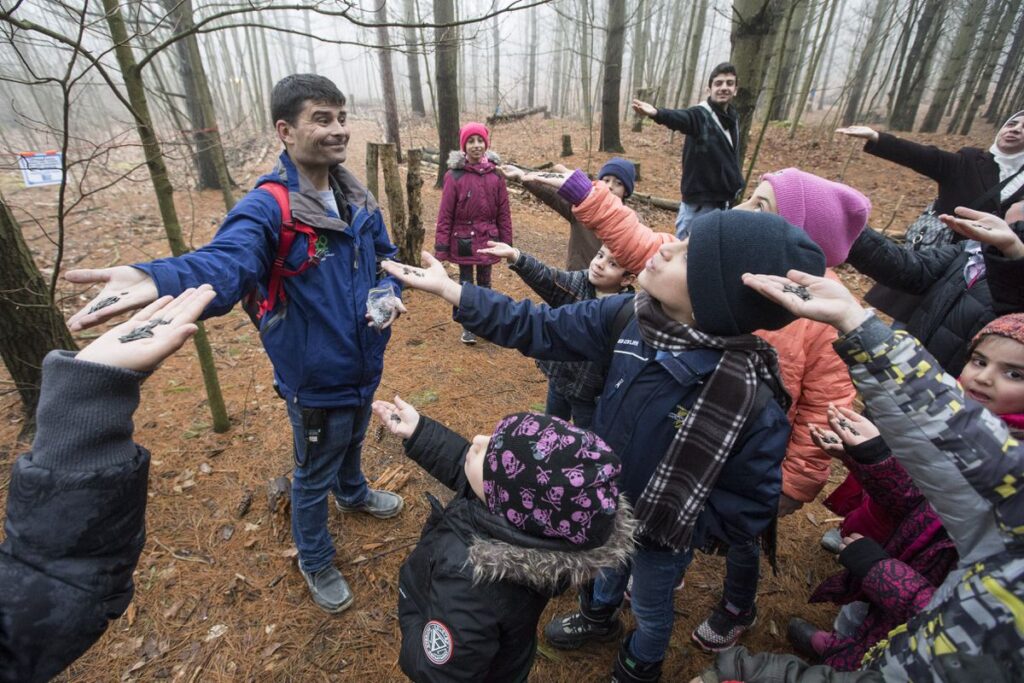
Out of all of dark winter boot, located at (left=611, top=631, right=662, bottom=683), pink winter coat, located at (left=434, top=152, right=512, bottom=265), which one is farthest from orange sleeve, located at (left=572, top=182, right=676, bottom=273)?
pink winter coat, located at (left=434, top=152, right=512, bottom=265)

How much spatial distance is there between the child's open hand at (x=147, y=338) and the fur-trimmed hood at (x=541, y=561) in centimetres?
98

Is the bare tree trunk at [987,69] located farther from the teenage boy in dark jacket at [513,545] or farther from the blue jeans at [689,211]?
the teenage boy in dark jacket at [513,545]

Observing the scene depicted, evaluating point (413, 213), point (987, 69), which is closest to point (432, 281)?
point (413, 213)

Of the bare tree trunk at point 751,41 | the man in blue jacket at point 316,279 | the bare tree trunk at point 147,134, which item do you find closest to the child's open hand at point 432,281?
the man in blue jacket at point 316,279

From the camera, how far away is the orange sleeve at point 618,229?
2545 millimetres

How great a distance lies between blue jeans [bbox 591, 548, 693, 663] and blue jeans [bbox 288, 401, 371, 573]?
4.60 ft

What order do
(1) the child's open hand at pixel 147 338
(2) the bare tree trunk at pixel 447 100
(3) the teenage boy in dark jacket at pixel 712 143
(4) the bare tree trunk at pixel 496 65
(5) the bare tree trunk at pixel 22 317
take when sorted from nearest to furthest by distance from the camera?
(1) the child's open hand at pixel 147 338, (5) the bare tree trunk at pixel 22 317, (4) the bare tree trunk at pixel 496 65, (3) the teenage boy in dark jacket at pixel 712 143, (2) the bare tree trunk at pixel 447 100

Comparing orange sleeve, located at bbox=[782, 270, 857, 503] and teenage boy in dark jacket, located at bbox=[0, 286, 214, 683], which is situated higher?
teenage boy in dark jacket, located at bbox=[0, 286, 214, 683]

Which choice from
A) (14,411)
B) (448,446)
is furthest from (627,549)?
(14,411)

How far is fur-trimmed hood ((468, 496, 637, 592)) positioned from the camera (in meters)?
1.40

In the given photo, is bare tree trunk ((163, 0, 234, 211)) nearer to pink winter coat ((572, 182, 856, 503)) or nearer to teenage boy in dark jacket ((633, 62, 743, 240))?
teenage boy in dark jacket ((633, 62, 743, 240))

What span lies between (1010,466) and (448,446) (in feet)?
5.09

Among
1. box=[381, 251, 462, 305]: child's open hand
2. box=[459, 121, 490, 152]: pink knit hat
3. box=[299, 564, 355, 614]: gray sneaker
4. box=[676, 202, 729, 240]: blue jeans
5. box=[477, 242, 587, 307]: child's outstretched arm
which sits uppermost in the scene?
box=[459, 121, 490, 152]: pink knit hat

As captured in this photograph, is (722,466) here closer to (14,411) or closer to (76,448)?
(76,448)
